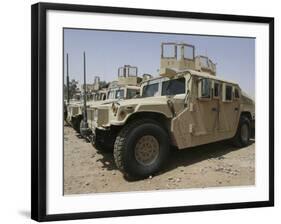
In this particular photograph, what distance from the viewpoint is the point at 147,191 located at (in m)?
4.82

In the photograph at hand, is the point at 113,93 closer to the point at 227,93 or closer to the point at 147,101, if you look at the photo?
the point at 147,101

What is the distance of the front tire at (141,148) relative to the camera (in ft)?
15.6

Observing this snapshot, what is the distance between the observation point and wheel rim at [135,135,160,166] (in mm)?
4836

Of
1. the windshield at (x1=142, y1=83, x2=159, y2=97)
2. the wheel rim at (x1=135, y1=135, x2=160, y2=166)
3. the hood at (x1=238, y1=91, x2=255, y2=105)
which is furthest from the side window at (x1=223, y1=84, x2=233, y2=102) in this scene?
the wheel rim at (x1=135, y1=135, x2=160, y2=166)

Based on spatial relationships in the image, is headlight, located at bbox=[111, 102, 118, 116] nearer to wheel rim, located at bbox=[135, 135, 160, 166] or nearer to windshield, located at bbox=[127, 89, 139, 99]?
windshield, located at bbox=[127, 89, 139, 99]

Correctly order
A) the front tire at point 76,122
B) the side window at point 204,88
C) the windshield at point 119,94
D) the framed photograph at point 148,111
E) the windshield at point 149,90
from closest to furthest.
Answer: the framed photograph at point 148,111 < the front tire at point 76,122 < the windshield at point 119,94 < the windshield at point 149,90 < the side window at point 204,88

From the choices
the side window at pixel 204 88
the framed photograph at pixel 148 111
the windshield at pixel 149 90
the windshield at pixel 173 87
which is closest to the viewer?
the framed photograph at pixel 148 111

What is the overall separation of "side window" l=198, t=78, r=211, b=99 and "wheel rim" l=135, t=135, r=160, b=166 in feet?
1.88

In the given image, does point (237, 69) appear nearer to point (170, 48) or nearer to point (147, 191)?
point (170, 48)

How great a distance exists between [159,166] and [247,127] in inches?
35.9

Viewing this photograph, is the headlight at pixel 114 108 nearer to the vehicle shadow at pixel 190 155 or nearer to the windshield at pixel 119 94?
the windshield at pixel 119 94

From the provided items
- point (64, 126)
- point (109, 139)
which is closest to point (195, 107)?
point (109, 139)

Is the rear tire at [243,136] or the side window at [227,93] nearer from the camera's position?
the side window at [227,93]

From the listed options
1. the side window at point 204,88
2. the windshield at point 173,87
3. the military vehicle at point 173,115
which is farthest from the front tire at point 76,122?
the side window at point 204,88
